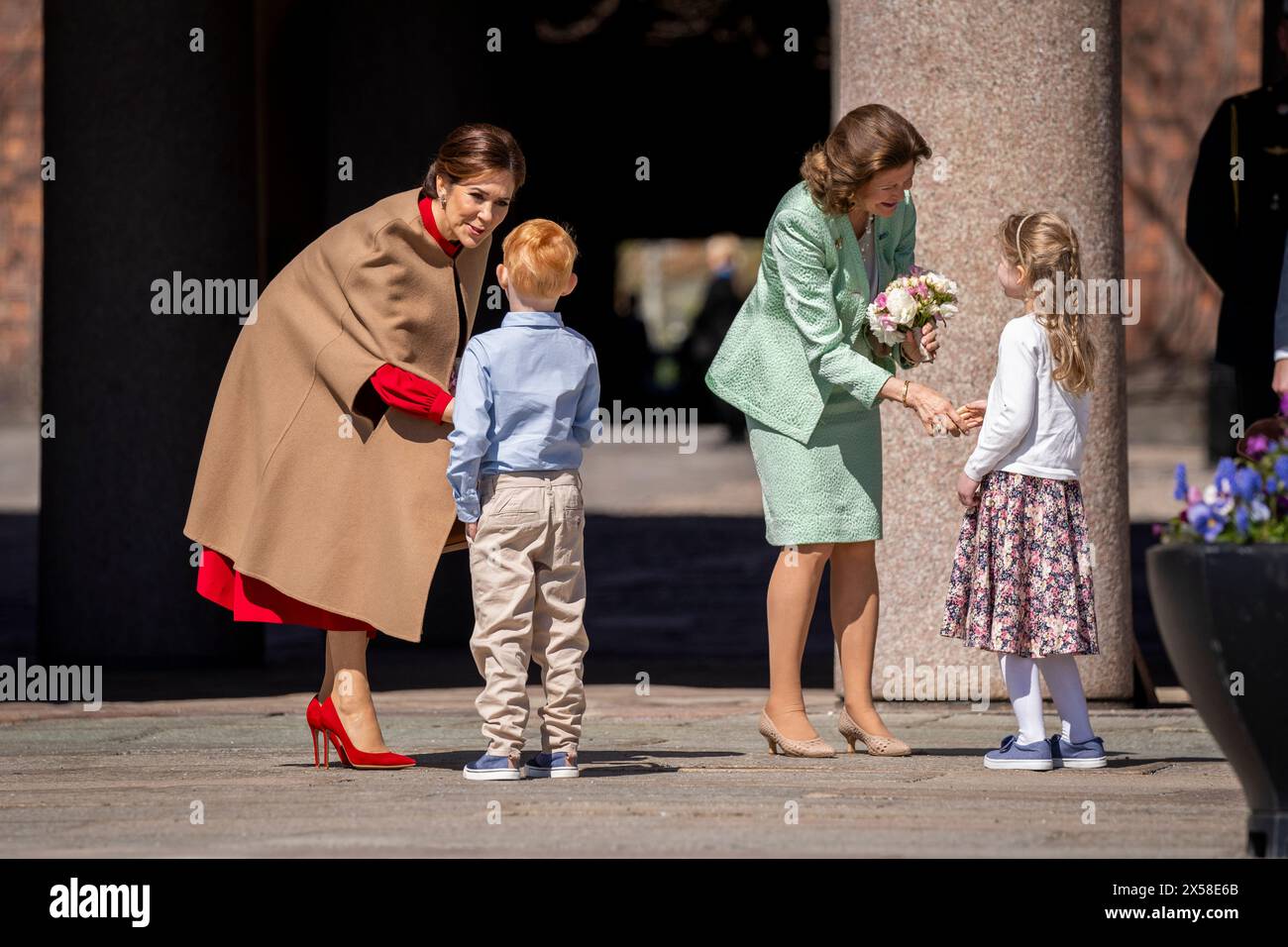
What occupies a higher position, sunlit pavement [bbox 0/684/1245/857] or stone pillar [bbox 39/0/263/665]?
stone pillar [bbox 39/0/263/665]

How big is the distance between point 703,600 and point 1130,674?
445 centimetres

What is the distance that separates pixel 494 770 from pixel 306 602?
27.8 inches

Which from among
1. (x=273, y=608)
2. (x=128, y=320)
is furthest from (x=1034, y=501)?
(x=128, y=320)

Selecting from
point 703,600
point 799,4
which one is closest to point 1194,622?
point 703,600

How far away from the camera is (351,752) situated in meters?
6.25

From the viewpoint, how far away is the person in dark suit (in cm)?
782

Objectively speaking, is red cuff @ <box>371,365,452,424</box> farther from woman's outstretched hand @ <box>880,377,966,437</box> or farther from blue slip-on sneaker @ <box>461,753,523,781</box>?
woman's outstretched hand @ <box>880,377,966,437</box>

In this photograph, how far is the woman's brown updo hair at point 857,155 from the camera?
6238 mm

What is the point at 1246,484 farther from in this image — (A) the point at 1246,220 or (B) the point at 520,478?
(A) the point at 1246,220

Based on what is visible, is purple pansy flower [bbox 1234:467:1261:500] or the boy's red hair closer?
purple pansy flower [bbox 1234:467:1261:500]

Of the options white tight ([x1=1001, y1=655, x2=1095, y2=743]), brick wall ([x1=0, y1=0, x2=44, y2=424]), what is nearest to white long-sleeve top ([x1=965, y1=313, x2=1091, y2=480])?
white tight ([x1=1001, y1=655, x2=1095, y2=743])

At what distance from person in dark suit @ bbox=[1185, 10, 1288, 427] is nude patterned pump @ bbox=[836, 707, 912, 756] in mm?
2147

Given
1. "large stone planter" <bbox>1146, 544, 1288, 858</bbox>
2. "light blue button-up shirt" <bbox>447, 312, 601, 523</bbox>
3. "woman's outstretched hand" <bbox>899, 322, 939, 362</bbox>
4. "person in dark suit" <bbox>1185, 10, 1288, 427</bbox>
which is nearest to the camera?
"large stone planter" <bbox>1146, 544, 1288, 858</bbox>

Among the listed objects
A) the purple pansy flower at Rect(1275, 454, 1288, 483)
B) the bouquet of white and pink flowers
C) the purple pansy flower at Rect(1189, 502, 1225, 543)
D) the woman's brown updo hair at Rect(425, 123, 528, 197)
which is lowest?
the purple pansy flower at Rect(1189, 502, 1225, 543)
